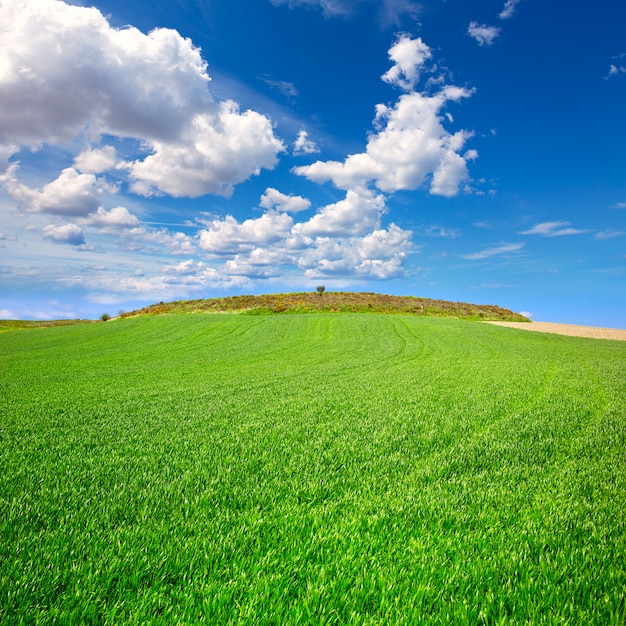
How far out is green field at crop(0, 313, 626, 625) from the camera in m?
2.83

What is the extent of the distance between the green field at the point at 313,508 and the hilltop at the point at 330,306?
166 feet

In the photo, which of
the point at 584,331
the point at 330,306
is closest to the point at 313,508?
the point at 584,331

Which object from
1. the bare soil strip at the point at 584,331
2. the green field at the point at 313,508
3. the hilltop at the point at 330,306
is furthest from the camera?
the hilltop at the point at 330,306

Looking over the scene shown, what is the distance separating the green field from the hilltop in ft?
166

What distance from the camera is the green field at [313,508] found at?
2.83m

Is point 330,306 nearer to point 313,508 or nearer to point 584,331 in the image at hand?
point 584,331

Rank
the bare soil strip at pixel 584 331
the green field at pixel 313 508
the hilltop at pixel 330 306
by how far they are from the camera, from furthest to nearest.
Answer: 1. the hilltop at pixel 330 306
2. the bare soil strip at pixel 584 331
3. the green field at pixel 313 508

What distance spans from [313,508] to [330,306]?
60.6 m

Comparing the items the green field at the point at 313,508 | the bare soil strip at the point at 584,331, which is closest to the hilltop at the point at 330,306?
the bare soil strip at the point at 584,331

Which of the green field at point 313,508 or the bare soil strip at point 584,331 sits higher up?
the bare soil strip at point 584,331

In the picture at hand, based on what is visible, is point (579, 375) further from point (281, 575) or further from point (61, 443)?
point (61, 443)

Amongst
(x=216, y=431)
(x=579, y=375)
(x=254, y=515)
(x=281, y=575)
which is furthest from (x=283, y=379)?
(x=579, y=375)

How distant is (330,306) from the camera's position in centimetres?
6450

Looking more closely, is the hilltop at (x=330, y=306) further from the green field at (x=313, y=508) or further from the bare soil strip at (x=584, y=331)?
the green field at (x=313, y=508)
